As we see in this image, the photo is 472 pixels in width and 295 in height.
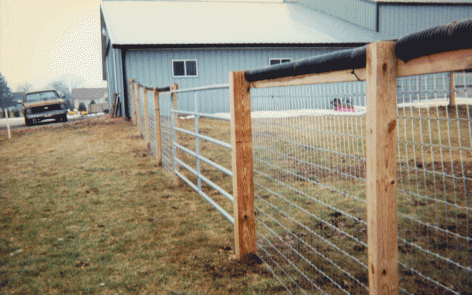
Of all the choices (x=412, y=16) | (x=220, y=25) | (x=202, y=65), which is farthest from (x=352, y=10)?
(x=202, y=65)

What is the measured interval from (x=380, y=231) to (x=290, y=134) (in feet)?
4.18

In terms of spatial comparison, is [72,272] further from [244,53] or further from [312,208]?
[244,53]

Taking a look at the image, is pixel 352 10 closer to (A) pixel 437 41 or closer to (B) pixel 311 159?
(B) pixel 311 159

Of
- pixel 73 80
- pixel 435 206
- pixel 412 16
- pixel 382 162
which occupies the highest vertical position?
pixel 73 80

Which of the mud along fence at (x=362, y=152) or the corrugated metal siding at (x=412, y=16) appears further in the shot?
the corrugated metal siding at (x=412, y=16)

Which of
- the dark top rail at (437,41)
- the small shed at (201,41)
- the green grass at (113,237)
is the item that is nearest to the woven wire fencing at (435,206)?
the dark top rail at (437,41)

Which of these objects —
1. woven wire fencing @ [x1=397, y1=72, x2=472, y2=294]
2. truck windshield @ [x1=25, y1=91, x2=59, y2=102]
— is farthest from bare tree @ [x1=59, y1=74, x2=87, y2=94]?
woven wire fencing @ [x1=397, y1=72, x2=472, y2=294]

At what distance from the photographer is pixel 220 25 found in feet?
69.9

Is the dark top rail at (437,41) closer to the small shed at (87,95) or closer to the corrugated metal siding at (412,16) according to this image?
the corrugated metal siding at (412,16)

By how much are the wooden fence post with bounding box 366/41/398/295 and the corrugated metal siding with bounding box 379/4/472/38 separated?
2368 cm

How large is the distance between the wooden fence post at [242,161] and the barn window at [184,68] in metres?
15.9

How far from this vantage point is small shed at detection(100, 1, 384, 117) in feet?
60.4

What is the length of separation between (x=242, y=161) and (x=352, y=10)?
23737mm

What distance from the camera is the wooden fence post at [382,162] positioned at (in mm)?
1727
